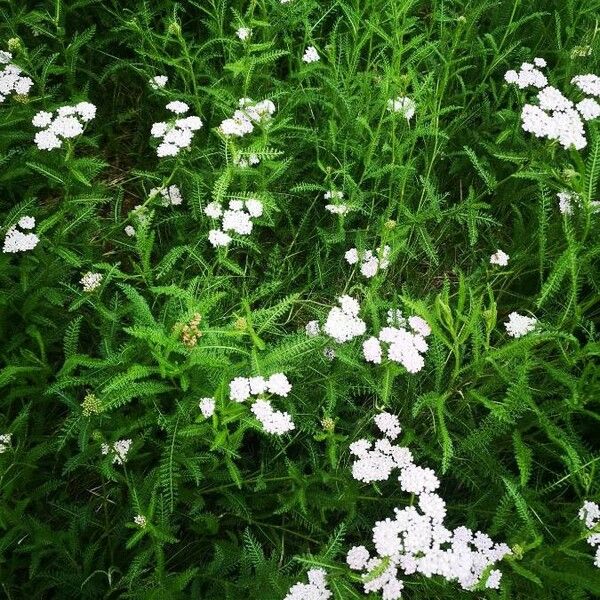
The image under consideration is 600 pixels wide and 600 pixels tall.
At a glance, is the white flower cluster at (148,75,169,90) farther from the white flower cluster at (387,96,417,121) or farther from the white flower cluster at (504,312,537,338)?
the white flower cluster at (504,312,537,338)

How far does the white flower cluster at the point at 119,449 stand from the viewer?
192 centimetres

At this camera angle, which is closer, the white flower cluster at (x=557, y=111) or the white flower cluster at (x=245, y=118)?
the white flower cluster at (x=245, y=118)

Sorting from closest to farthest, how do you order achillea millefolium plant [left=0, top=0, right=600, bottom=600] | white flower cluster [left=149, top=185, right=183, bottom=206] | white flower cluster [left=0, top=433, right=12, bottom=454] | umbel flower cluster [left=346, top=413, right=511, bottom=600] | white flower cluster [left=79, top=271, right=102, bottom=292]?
umbel flower cluster [left=346, top=413, right=511, bottom=600] → achillea millefolium plant [left=0, top=0, right=600, bottom=600] → white flower cluster [left=0, top=433, right=12, bottom=454] → white flower cluster [left=79, top=271, right=102, bottom=292] → white flower cluster [left=149, top=185, right=183, bottom=206]

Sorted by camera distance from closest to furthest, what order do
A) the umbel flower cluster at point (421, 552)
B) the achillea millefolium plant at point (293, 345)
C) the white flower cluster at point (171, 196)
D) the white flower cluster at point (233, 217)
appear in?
the umbel flower cluster at point (421, 552) → the achillea millefolium plant at point (293, 345) → the white flower cluster at point (233, 217) → the white flower cluster at point (171, 196)

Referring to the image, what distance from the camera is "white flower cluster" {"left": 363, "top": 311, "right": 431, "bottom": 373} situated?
1920 mm

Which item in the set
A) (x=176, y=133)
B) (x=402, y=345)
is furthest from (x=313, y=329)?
(x=176, y=133)

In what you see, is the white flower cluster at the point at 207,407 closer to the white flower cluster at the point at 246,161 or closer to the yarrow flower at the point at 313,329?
the yarrow flower at the point at 313,329

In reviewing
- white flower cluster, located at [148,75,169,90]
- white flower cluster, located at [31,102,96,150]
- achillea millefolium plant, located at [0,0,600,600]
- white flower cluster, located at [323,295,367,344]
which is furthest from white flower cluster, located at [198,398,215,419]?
white flower cluster, located at [148,75,169,90]

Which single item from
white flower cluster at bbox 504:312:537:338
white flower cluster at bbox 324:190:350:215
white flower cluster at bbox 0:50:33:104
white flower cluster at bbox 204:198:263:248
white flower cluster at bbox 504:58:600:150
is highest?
white flower cluster at bbox 0:50:33:104

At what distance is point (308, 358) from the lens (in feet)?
6.99

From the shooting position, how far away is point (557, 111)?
8.29ft

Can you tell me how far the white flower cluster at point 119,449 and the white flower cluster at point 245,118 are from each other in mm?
1195

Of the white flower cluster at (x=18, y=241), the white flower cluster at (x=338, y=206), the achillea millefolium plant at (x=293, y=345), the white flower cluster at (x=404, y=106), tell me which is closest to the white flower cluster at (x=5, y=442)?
the achillea millefolium plant at (x=293, y=345)

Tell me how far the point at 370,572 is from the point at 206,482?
697 millimetres
